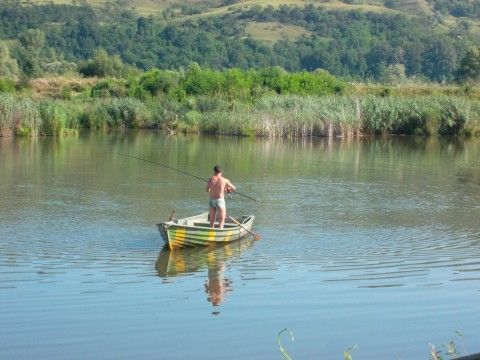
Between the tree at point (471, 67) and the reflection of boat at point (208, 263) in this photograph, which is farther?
the tree at point (471, 67)

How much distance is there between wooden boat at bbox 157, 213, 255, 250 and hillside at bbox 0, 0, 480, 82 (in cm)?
7788

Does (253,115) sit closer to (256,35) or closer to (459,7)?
(256,35)

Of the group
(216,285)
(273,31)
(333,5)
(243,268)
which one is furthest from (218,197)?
(333,5)

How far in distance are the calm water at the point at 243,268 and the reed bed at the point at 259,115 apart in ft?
46.6

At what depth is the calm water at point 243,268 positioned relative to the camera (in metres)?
12.5

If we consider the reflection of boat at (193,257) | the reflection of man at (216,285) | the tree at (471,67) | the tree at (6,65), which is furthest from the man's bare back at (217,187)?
the tree at (471,67)

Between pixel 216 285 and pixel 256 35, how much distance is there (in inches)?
4469

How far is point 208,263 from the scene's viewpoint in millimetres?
17359

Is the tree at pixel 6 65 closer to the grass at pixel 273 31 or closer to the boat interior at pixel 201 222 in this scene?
the boat interior at pixel 201 222

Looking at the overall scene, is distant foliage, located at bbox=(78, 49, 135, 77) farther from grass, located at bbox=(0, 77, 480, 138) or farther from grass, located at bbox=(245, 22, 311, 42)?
grass, located at bbox=(245, 22, 311, 42)

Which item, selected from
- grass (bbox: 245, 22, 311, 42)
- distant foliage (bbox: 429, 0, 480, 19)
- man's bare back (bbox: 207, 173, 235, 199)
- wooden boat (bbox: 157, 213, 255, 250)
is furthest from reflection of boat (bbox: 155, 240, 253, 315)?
distant foliage (bbox: 429, 0, 480, 19)

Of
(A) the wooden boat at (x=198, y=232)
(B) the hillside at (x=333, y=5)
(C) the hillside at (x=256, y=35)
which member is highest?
(B) the hillside at (x=333, y=5)

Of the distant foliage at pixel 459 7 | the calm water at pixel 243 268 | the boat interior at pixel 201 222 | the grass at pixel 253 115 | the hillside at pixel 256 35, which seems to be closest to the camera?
the calm water at pixel 243 268

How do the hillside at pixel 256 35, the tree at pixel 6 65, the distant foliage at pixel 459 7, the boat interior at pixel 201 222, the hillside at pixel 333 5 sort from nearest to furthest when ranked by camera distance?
the boat interior at pixel 201 222
the tree at pixel 6 65
the hillside at pixel 256 35
the hillside at pixel 333 5
the distant foliage at pixel 459 7
